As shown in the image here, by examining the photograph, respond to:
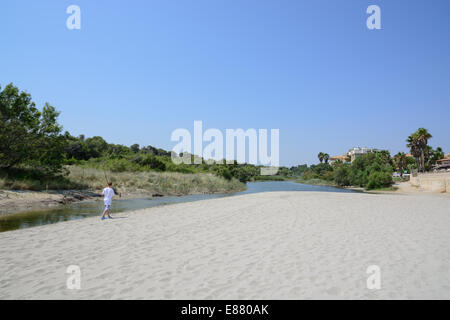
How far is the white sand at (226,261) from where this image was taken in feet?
16.5

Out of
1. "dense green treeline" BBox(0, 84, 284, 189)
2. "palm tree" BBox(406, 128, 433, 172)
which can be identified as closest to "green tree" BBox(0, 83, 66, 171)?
"dense green treeline" BBox(0, 84, 284, 189)

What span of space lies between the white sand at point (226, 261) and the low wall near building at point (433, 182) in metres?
45.4

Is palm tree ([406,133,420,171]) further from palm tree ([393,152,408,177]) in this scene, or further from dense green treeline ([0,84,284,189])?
dense green treeline ([0,84,284,189])

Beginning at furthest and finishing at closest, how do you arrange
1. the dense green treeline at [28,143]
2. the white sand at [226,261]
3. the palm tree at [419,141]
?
the palm tree at [419,141]
the dense green treeline at [28,143]
the white sand at [226,261]

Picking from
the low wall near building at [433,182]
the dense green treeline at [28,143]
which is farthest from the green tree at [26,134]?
the low wall near building at [433,182]

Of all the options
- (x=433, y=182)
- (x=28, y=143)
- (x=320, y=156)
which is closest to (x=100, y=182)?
(x=28, y=143)

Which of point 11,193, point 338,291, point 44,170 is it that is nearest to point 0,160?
point 44,170

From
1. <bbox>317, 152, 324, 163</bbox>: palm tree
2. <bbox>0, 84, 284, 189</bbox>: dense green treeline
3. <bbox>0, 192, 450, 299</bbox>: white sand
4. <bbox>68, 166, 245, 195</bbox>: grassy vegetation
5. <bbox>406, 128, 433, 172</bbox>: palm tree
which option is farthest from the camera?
<bbox>317, 152, 324, 163</bbox>: palm tree

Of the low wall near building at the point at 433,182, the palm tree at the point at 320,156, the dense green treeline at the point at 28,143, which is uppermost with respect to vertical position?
the palm tree at the point at 320,156

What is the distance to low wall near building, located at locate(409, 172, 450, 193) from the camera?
46.0m

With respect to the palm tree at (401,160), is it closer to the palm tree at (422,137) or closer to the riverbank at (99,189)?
the palm tree at (422,137)

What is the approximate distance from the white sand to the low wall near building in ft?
149

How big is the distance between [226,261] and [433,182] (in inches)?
2252

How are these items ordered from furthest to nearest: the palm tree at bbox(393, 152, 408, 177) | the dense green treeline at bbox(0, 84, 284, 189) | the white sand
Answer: the palm tree at bbox(393, 152, 408, 177), the dense green treeline at bbox(0, 84, 284, 189), the white sand
